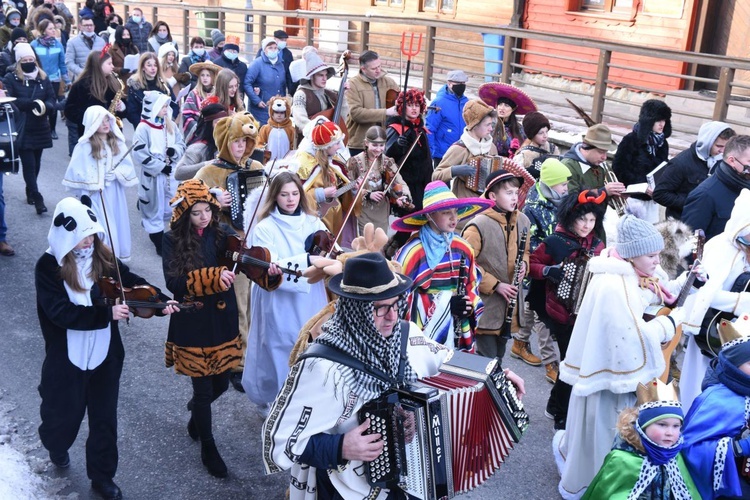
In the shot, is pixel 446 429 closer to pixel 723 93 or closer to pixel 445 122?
pixel 445 122

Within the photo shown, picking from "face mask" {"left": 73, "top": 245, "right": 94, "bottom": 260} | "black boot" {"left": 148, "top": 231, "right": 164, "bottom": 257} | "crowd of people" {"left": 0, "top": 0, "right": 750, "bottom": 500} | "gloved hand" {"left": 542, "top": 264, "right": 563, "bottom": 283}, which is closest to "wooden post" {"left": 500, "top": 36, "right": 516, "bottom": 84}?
"crowd of people" {"left": 0, "top": 0, "right": 750, "bottom": 500}

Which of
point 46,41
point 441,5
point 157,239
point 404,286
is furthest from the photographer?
point 441,5

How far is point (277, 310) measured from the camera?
6.21 metres

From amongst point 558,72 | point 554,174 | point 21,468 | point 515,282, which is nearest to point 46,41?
point 558,72

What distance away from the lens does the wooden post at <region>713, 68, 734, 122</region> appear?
36.2ft

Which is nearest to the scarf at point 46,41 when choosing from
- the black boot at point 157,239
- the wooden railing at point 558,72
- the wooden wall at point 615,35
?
the wooden railing at point 558,72

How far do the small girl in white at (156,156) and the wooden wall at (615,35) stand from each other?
618cm

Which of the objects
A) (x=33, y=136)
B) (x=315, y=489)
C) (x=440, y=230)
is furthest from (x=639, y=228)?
(x=33, y=136)

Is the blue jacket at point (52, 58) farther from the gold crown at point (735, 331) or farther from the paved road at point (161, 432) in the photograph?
the gold crown at point (735, 331)

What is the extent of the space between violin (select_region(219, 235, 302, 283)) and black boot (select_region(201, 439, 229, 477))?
1.17 meters

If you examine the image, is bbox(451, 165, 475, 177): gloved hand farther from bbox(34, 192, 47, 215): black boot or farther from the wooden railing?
bbox(34, 192, 47, 215): black boot

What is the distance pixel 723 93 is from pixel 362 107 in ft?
15.1

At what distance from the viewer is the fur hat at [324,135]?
801 cm

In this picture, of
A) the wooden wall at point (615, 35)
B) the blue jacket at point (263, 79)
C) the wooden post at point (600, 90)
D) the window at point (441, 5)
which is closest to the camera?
the wooden post at point (600, 90)
